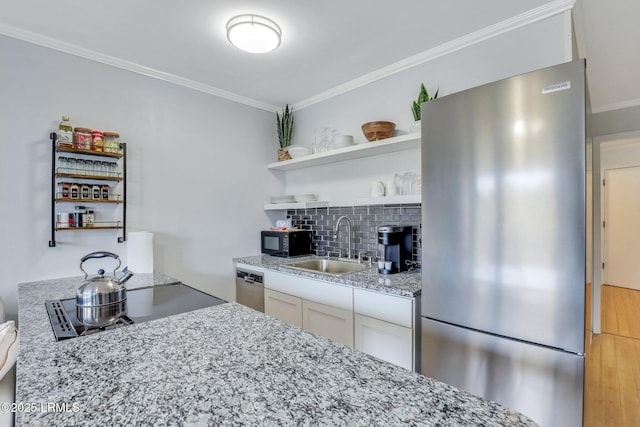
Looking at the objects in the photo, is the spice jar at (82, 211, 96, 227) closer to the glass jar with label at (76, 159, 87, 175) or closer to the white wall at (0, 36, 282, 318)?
the white wall at (0, 36, 282, 318)

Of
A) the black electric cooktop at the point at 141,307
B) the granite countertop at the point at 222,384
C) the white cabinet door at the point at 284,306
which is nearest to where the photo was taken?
the granite countertop at the point at 222,384

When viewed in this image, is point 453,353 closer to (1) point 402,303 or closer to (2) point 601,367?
(1) point 402,303

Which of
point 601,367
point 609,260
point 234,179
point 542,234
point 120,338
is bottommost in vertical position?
point 601,367

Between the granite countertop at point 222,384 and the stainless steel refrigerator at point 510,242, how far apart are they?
32.4 inches

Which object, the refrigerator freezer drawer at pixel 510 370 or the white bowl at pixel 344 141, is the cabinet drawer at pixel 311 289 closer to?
the refrigerator freezer drawer at pixel 510 370

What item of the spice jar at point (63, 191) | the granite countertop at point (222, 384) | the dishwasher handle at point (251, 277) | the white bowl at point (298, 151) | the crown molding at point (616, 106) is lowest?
the dishwasher handle at point (251, 277)

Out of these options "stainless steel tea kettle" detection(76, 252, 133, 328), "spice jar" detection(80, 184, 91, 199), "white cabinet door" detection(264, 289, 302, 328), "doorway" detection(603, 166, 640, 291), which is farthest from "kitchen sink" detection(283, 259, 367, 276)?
"doorway" detection(603, 166, 640, 291)

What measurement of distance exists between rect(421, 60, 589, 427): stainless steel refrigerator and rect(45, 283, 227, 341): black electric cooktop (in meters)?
1.16

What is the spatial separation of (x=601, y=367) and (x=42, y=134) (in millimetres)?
4699

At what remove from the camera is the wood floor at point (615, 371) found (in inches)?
79.0

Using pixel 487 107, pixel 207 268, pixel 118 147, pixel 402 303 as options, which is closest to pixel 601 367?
pixel 402 303

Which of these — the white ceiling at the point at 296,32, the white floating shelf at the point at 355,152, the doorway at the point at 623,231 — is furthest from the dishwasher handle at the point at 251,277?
the doorway at the point at 623,231

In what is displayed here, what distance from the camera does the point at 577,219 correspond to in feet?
3.95

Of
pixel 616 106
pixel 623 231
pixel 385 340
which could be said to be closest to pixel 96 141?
pixel 385 340
